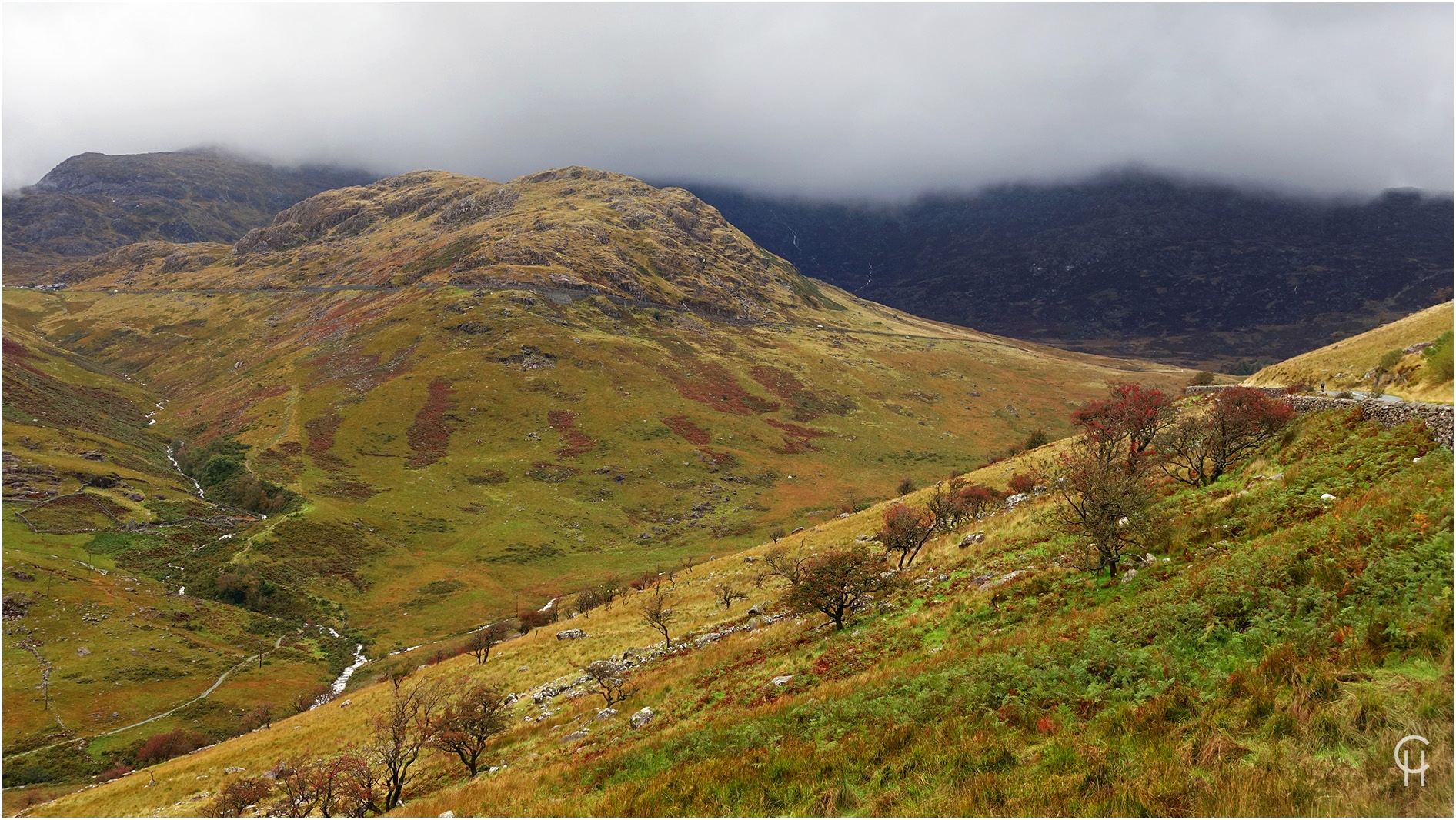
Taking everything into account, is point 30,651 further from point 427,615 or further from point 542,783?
point 542,783

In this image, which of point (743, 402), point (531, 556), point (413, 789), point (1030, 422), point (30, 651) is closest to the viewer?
point (413, 789)

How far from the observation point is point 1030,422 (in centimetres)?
16612

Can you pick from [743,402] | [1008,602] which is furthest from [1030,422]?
[1008,602]

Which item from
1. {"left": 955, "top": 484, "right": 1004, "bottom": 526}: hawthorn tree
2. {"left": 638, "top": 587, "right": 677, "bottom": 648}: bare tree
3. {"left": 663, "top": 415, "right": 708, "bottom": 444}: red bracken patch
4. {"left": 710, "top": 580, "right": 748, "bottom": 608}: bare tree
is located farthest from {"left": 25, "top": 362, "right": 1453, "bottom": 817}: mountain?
{"left": 663, "top": 415, "right": 708, "bottom": 444}: red bracken patch

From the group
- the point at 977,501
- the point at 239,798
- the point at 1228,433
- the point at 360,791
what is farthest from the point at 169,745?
the point at 1228,433

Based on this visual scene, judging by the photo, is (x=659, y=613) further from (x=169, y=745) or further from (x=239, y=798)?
(x=169, y=745)

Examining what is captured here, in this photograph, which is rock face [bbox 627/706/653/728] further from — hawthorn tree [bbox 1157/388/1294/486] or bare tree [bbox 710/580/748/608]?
hawthorn tree [bbox 1157/388/1294/486]

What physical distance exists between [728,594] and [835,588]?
54.6ft

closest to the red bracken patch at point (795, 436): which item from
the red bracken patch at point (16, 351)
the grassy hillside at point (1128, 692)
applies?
the grassy hillside at point (1128, 692)

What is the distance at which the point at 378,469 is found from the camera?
358ft

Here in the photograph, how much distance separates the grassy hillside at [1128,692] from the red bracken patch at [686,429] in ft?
352

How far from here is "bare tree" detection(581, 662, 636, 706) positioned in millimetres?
26050

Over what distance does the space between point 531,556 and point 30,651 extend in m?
50.4

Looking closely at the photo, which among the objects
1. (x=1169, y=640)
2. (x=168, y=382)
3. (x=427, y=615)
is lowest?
(x=427, y=615)
